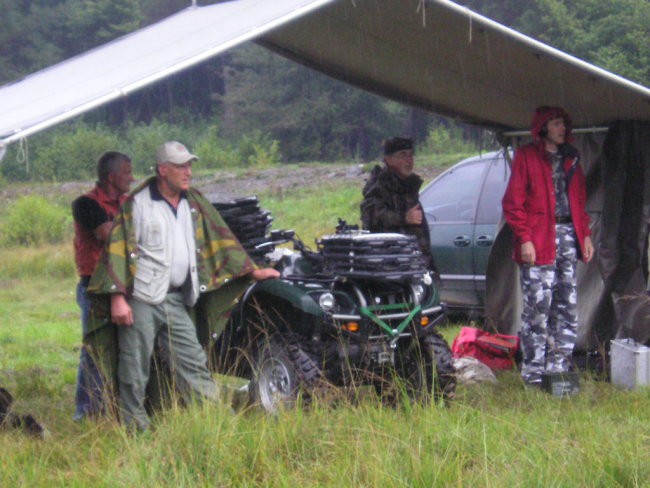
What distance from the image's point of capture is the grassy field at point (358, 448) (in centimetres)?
415

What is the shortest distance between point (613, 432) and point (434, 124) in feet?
101

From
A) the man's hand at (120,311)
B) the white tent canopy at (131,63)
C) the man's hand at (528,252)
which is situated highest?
the white tent canopy at (131,63)

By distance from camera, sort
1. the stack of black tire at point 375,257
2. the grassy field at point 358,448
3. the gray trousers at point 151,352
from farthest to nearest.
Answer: the stack of black tire at point 375,257
the gray trousers at point 151,352
the grassy field at point 358,448

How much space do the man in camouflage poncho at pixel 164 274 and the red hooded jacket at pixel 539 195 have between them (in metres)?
1.86

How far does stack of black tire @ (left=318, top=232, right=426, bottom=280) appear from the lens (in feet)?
18.5

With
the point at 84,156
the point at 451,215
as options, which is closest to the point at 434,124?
the point at 84,156

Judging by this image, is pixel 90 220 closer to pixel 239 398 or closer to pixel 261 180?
pixel 239 398

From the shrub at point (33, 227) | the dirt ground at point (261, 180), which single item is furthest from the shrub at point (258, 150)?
the shrub at point (33, 227)

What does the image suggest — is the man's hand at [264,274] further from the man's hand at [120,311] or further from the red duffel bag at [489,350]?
the red duffel bag at [489,350]

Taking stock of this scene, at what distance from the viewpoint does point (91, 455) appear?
466 centimetres

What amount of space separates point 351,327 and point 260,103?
33.7 m

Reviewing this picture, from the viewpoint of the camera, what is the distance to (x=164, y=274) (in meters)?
5.25

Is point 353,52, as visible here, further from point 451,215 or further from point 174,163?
point 451,215

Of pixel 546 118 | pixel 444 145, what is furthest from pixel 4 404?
pixel 444 145
